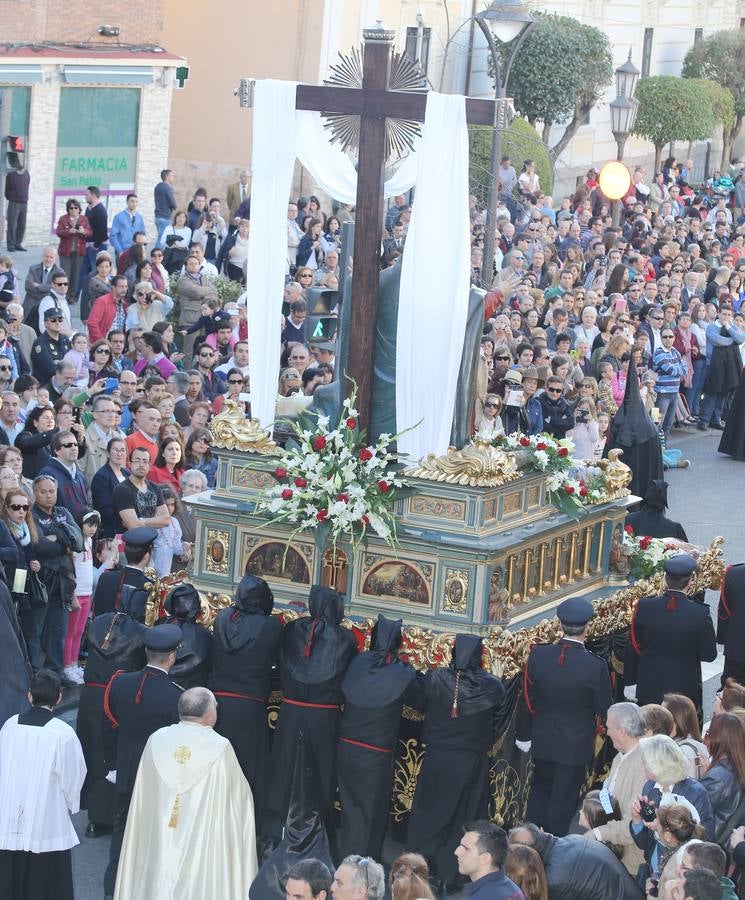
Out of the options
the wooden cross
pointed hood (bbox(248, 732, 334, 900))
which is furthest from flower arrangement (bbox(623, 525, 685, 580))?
pointed hood (bbox(248, 732, 334, 900))

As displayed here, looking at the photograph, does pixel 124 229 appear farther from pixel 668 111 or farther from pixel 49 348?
pixel 668 111

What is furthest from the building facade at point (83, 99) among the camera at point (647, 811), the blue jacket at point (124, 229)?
the camera at point (647, 811)

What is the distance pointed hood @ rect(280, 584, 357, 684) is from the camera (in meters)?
9.62

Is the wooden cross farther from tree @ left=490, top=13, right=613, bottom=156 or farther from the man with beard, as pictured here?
tree @ left=490, top=13, right=613, bottom=156

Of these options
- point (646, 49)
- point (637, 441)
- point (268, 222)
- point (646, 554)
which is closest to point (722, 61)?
point (646, 49)

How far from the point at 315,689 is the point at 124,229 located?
1208 cm

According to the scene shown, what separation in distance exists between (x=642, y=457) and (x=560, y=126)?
22899mm

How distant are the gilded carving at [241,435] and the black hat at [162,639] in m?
1.79

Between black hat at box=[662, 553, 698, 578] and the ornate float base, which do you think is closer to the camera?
the ornate float base

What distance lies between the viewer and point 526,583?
1103 centimetres

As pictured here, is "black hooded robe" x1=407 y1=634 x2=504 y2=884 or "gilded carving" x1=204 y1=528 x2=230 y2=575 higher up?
"gilded carving" x1=204 y1=528 x2=230 y2=575

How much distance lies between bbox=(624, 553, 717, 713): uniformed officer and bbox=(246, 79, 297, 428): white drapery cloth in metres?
2.60

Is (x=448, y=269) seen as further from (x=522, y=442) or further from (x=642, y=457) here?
(x=642, y=457)

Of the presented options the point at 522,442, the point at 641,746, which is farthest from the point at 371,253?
the point at 641,746
